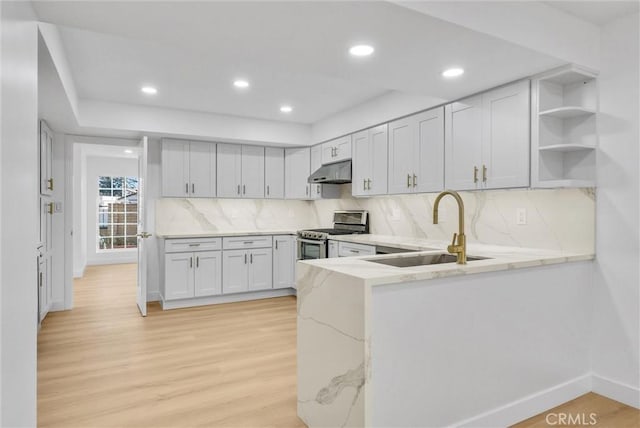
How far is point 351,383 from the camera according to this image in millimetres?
1756

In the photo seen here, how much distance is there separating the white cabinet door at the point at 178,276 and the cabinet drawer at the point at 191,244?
7cm

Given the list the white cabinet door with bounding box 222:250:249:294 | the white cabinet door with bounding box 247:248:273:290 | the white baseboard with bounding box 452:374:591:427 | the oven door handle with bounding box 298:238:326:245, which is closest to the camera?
the white baseboard with bounding box 452:374:591:427

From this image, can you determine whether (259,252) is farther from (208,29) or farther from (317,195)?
(208,29)

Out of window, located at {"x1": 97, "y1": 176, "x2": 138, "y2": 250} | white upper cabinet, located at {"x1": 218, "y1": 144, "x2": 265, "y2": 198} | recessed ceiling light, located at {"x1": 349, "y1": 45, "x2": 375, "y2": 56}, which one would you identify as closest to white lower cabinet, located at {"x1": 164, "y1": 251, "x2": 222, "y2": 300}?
white upper cabinet, located at {"x1": 218, "y1": 144, "x2": 265, "y2": 198}

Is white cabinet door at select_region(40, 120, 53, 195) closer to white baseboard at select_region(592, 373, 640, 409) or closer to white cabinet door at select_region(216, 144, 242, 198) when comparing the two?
white cabinet door at select_region(216, 144, 242, 198)

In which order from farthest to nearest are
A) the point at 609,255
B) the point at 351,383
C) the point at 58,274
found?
the point at 58,274, the point at 609,255, the point at 351,383

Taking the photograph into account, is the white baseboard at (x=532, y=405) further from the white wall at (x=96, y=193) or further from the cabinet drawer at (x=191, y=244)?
the white wall at (x=96, y=193)

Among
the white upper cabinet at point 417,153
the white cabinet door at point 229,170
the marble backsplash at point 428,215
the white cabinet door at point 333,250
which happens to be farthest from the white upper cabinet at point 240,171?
the white upper cabinet at point 417,153

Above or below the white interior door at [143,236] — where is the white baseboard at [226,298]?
below

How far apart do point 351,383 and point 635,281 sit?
6.56 ft

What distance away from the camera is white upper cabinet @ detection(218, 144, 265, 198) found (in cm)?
522

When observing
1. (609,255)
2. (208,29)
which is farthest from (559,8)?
(208,29)

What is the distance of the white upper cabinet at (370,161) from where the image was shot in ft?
13.5

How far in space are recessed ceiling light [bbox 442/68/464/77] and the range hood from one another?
6.78 feet
